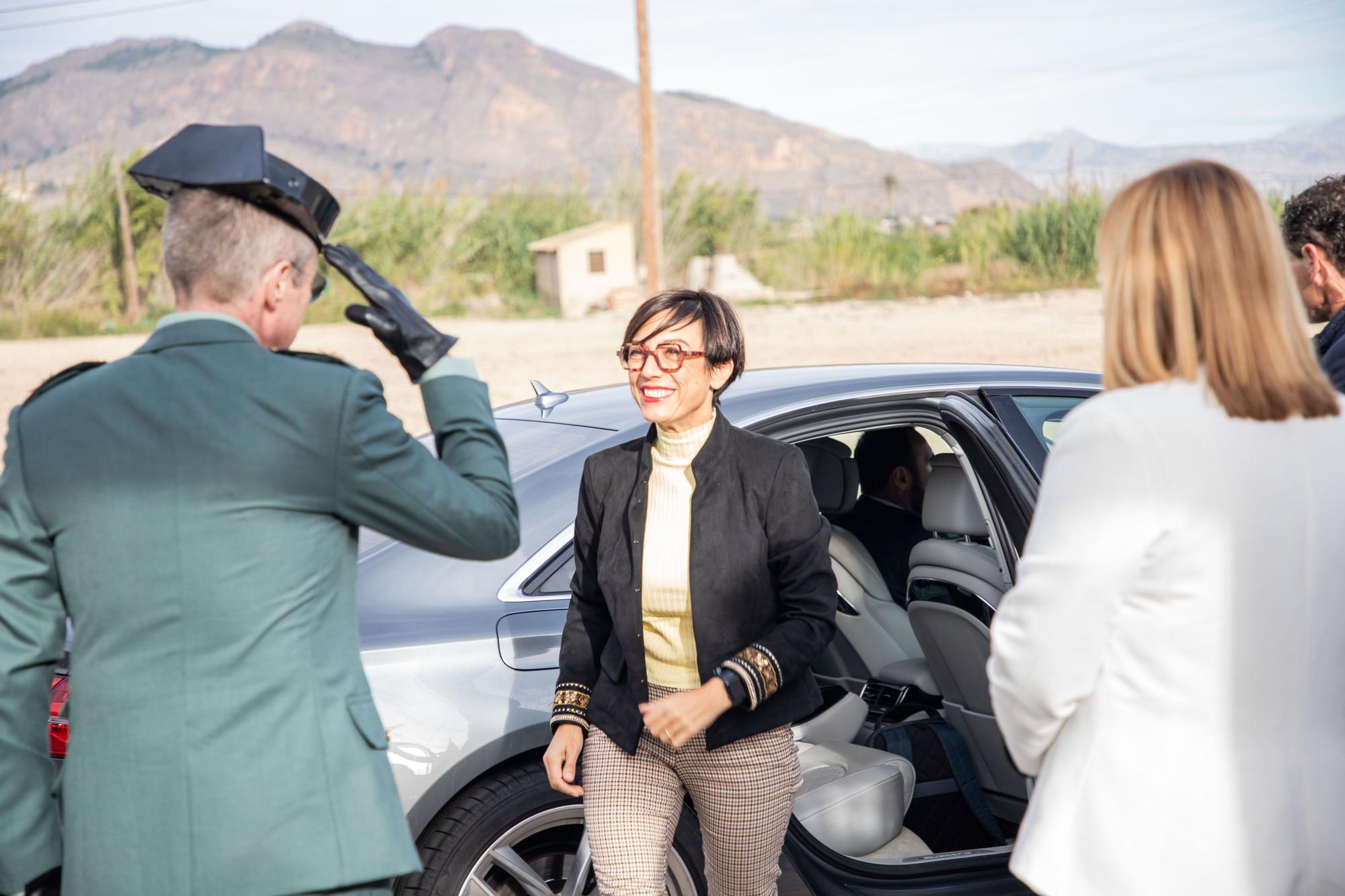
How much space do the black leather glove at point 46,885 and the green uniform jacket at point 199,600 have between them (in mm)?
23

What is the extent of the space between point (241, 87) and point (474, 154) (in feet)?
152

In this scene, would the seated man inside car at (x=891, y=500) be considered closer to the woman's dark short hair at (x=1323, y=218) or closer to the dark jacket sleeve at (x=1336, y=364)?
the woman's dark short hair at (x=1323, y=218)

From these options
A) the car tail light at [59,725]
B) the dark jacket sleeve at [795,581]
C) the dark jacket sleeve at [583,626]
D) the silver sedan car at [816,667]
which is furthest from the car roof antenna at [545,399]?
the car tail light at [59,725]

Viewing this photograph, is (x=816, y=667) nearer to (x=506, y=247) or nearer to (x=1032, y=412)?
(x=1032, y=412)

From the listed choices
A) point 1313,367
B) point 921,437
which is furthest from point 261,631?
point 921,437

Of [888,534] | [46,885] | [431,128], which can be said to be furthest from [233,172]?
[431,128]

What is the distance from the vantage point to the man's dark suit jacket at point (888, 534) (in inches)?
170

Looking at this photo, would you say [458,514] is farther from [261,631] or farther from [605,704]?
[605,704]

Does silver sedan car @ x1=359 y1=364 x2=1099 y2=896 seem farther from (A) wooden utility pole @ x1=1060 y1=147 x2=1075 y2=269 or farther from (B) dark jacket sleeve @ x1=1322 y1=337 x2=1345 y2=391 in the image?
(A) wooden utility pole @ x1=1060 y1=147 x2=1075 y2=269

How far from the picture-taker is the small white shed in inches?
1130

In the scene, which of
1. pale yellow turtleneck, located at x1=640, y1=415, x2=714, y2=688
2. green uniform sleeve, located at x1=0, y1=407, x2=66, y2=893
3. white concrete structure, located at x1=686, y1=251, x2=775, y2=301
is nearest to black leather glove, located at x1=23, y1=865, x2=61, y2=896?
green uniform sleeve, located at x1=0, y1=407, x2=66, y2=893

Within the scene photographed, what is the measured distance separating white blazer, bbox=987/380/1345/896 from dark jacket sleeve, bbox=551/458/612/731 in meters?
1.05

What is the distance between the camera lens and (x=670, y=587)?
239cm

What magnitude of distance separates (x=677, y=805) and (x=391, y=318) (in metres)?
1.23
